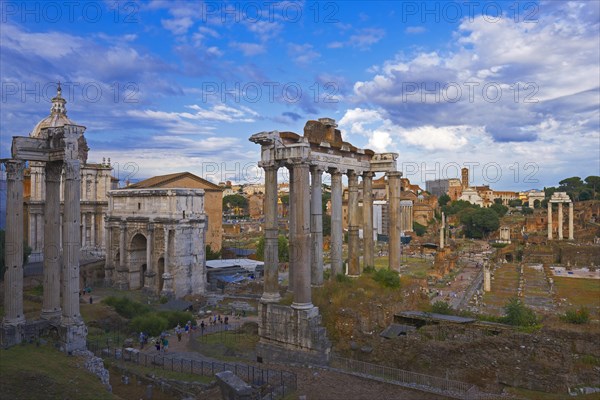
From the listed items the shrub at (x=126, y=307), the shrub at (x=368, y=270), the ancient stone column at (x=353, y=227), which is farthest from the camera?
the shrub at (x=126, y=307)

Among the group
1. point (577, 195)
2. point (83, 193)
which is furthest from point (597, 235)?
point (83, 193)

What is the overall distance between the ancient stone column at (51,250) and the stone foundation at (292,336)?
843cm

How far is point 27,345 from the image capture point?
54.8 ft

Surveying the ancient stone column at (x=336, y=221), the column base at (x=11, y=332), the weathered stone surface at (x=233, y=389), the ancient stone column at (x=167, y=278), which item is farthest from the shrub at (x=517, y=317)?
the ancient stone column at (x=167, y=278)

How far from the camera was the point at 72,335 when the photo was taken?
17.0 metres

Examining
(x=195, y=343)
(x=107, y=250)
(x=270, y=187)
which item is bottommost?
(x=195, y=343)

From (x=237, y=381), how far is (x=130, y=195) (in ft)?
98.3

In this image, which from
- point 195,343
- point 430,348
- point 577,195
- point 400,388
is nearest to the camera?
point 400,388

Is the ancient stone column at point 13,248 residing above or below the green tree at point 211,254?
above

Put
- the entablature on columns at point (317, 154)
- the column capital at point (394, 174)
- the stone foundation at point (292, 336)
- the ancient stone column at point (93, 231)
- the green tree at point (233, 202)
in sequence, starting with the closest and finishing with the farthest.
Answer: the stone foundation at point (292, 336) < the entablature on columns at point (317, 154) < the column capital at point (394, 174) < the ancient stone column at point (93, 231) < the green tree at point (233, 202)

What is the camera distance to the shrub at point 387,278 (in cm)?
2130

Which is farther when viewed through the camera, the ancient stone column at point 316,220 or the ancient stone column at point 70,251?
the ancient stone column at point 316,220

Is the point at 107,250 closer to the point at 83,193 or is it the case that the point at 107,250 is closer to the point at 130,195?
the point at 130,195

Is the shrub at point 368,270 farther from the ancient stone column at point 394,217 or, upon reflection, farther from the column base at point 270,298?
the column base at point 270,298
